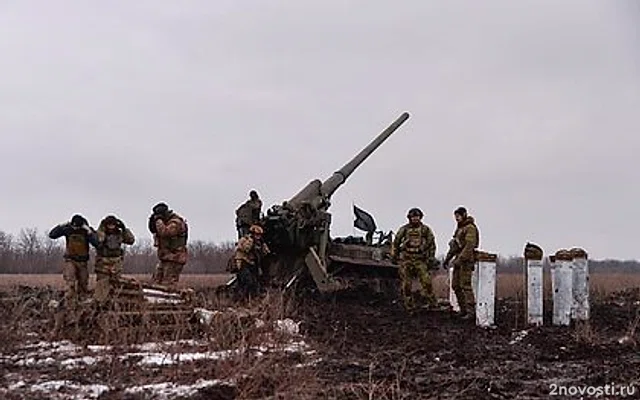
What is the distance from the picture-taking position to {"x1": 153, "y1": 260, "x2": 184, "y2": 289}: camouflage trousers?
48.3 ft

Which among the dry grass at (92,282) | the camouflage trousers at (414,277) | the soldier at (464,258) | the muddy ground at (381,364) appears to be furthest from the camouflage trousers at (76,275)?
the soldier at (464,258)

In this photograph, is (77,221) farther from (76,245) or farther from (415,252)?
(415,252)

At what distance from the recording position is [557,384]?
7680 millimetres

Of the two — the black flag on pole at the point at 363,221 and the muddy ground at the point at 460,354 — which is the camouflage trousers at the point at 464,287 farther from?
the black flag on pole at the point at 363,221

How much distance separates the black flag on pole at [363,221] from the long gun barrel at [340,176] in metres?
0.70

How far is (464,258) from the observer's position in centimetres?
1348

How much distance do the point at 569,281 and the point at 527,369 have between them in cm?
437

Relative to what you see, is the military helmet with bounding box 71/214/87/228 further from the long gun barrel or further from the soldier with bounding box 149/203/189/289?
the long gun barrel

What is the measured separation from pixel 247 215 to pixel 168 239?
2295 mm

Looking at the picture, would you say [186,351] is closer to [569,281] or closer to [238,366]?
[238,366]

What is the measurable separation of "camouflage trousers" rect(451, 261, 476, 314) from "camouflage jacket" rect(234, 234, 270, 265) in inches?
144

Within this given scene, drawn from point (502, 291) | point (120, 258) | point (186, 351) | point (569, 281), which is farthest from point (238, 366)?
point (502, 291)

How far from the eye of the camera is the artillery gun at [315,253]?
1658 cm

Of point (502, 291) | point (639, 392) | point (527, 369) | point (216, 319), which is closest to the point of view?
point (639, 392)
